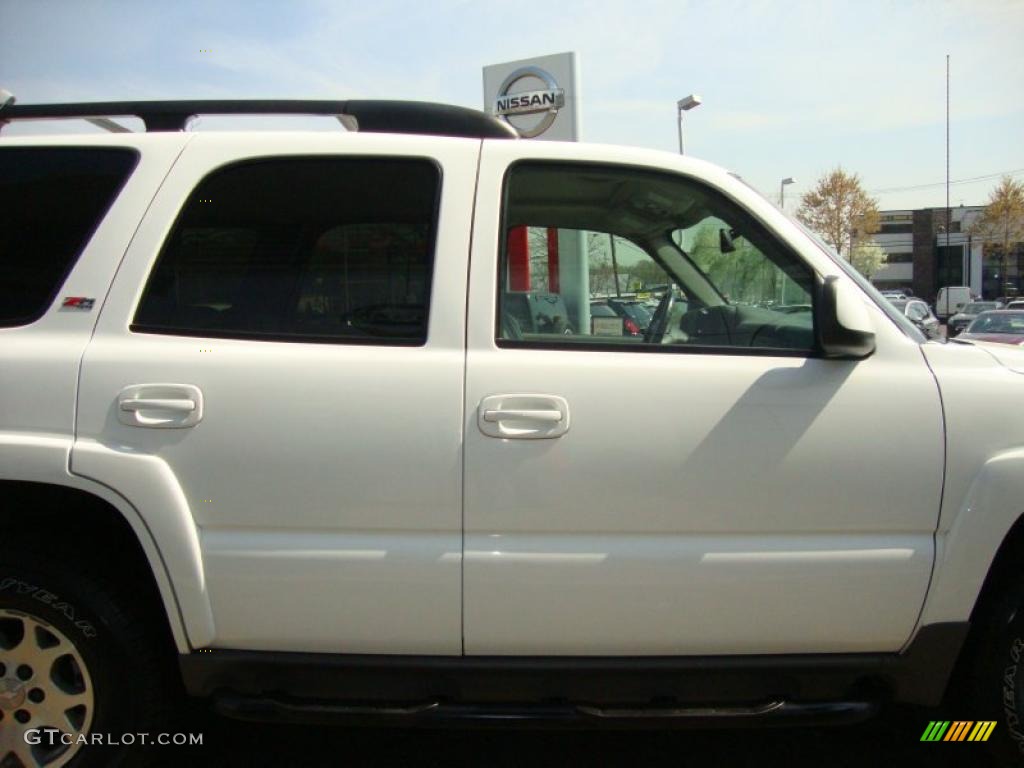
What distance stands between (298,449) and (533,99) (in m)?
6.46

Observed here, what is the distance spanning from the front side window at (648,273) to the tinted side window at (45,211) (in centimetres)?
121

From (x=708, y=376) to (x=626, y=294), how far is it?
57 cm

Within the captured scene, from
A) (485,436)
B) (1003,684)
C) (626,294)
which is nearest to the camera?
(485,436)

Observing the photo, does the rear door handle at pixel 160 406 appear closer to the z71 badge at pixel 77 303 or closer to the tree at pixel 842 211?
the z71 badge at pixel 77 303

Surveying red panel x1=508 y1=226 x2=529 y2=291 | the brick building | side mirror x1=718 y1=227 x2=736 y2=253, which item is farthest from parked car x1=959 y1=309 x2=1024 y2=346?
the brick building

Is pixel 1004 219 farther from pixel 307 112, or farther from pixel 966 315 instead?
pixel 307 112

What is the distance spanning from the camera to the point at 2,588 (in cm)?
212

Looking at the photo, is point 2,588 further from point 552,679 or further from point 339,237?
point 552,679

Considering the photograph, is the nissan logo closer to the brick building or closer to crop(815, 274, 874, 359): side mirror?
crop(815, 274, 874, 359): side mirror

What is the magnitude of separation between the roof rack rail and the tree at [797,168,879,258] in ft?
152

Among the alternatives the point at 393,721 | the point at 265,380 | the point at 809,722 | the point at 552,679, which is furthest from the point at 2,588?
the point at 809,722

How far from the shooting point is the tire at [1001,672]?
217 centimetres

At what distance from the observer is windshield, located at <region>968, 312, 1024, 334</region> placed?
1349 cm

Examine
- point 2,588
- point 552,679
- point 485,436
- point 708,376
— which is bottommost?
point 552,679
